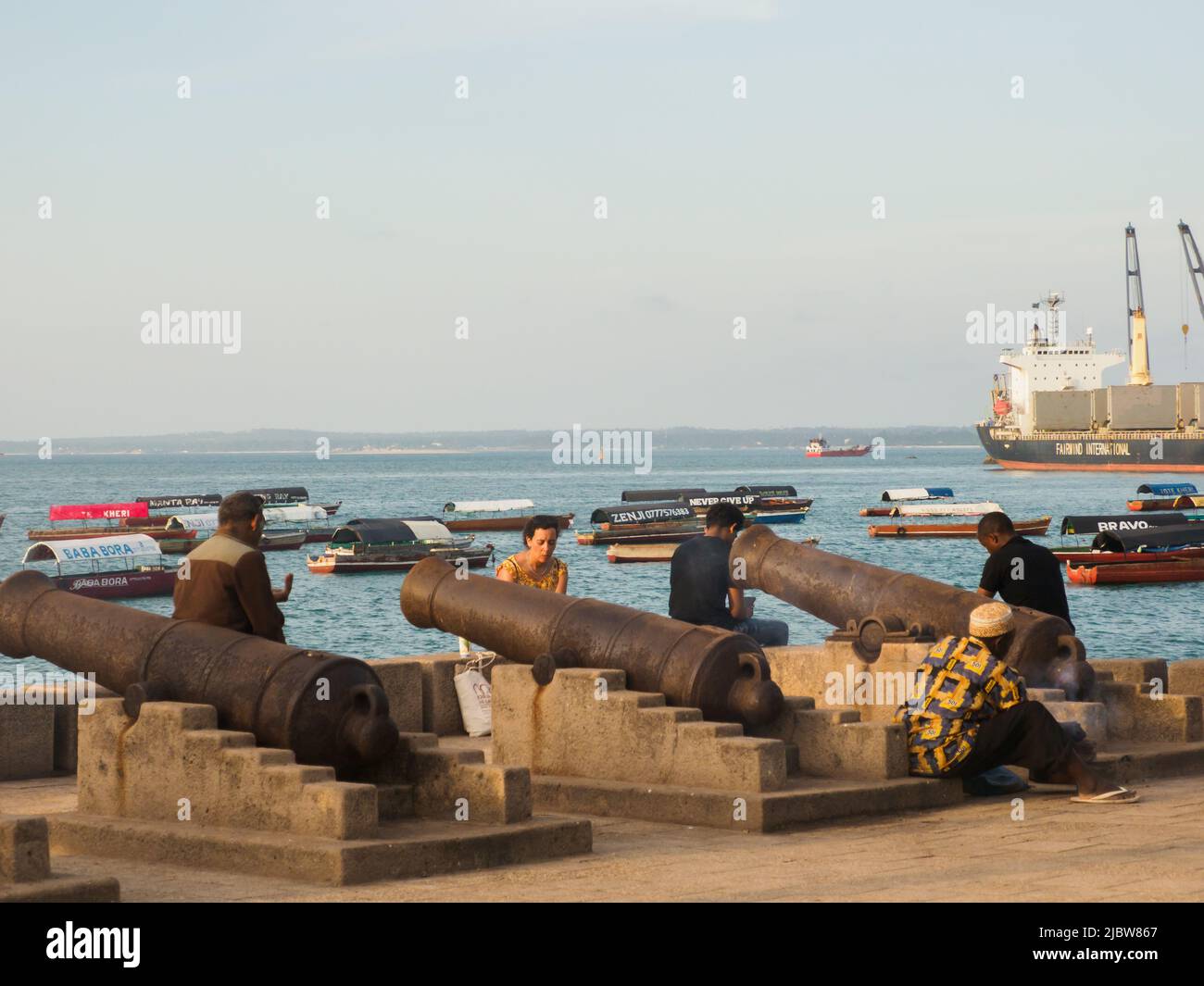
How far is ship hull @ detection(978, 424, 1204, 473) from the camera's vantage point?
117 meters

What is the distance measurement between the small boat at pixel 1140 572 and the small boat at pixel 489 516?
102 ft

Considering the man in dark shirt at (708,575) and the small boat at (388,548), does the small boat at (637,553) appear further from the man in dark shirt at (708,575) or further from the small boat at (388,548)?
the man in dark shirt at (708,575)

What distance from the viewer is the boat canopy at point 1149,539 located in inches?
2180

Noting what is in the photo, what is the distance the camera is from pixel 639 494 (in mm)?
106562

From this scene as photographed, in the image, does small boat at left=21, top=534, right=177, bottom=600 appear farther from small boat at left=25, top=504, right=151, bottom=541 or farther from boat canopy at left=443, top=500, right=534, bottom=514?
boat canopy at left=443, top=500, right=534, bottom=514

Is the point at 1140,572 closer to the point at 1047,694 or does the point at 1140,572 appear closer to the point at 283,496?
the point at 1047,694

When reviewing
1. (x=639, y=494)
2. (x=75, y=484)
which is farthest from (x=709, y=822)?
(x=75, y=484)

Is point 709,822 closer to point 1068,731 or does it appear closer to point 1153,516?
point 1068,731

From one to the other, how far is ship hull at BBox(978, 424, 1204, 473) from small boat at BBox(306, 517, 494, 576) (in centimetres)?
6646

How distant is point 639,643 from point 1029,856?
2.29 meters

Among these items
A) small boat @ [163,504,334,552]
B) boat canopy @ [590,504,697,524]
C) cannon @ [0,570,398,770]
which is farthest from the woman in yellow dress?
boat canopy @ [590,504,697,524]

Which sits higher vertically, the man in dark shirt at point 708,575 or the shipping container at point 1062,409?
the shipping container at point 1062,409

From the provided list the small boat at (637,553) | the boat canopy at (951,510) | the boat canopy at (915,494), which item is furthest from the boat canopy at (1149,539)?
the boat canopy at (915,494)

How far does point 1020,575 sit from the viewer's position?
966 cm
